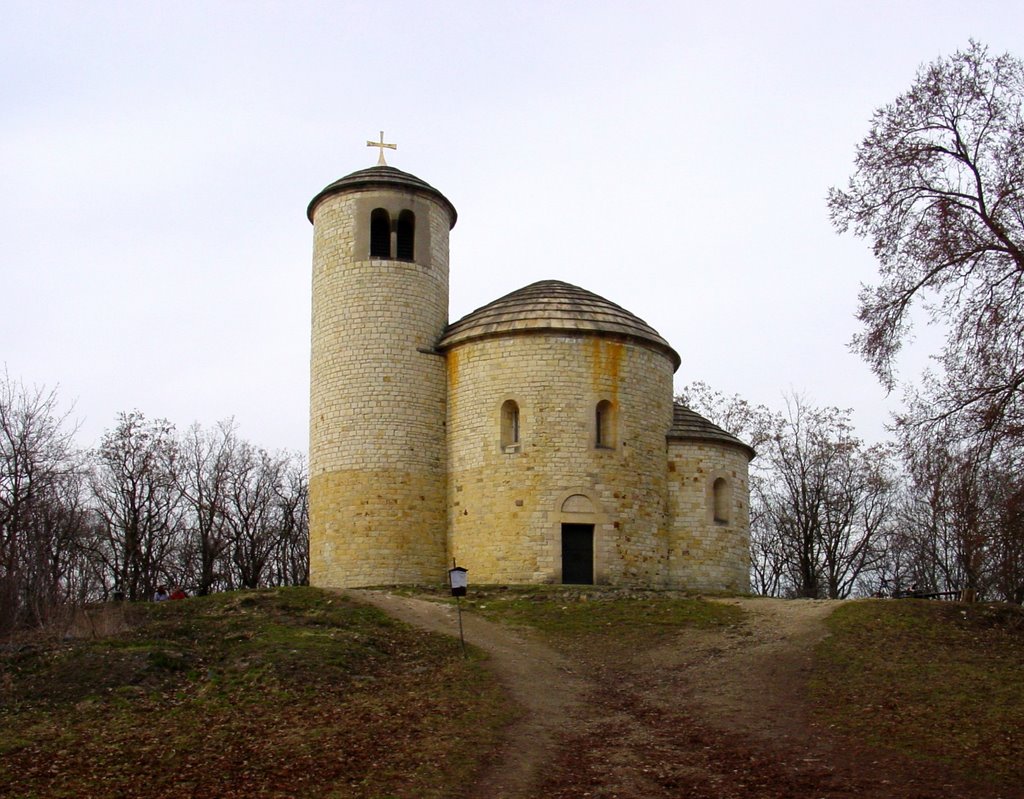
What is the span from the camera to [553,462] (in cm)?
2842

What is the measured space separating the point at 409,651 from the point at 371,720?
181 inches

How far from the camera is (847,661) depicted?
19250 mm

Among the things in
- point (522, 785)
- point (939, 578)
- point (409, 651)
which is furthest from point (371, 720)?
point (939, 578)

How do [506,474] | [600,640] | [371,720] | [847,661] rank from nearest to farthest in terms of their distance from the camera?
[371,720], [847,661], [600,640], [506,474]

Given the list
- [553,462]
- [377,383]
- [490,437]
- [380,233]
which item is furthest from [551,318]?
[380,233]

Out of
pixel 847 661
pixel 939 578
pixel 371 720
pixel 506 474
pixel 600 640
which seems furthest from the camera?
pixel 939 578

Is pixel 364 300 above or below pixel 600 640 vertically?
above

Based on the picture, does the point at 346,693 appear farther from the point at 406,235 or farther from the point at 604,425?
the point at 406,235

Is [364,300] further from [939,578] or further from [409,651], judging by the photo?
[939,578]

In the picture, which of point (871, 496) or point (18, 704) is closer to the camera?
point (18, 704)

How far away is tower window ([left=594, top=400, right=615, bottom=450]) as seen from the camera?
2912 centimetres

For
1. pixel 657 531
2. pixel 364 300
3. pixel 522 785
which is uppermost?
pixel 364 300

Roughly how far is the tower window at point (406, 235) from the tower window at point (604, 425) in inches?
271

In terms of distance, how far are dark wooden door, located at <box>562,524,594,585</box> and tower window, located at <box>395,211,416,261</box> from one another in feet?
29.4
